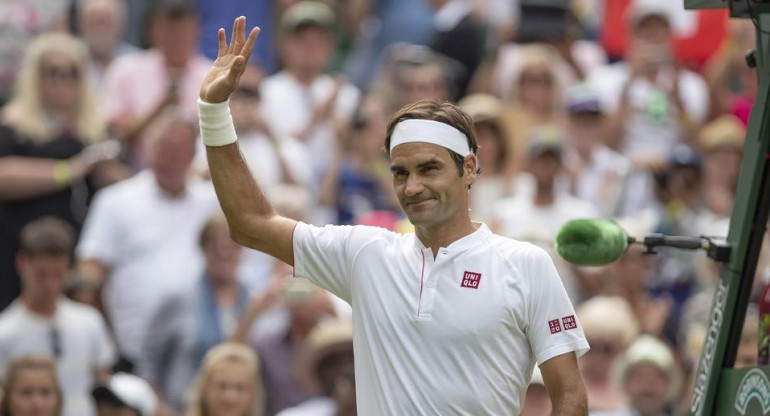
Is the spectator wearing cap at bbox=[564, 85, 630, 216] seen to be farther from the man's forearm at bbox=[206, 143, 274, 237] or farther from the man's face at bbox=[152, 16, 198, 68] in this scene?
the man's forearm at bbox=[206, 143, 274, 237]

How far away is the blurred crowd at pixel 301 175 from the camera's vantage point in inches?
395

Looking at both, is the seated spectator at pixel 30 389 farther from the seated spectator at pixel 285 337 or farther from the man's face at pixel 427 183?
the man's face at pixel 427 183

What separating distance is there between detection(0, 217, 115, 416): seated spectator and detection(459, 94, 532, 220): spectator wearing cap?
303 centimetres

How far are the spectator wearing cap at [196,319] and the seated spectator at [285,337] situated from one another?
26 cm

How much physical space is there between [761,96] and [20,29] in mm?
8009

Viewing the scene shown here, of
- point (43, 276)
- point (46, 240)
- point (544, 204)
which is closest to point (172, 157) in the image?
point (46, 240)

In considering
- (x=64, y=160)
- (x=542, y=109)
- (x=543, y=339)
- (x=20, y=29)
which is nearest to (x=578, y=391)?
(x=543, y=339)

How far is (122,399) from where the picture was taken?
30.9 ft

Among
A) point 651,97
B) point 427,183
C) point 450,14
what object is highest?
point 450,14

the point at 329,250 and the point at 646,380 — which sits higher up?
the point at 329,250

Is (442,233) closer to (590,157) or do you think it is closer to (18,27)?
(590,157)

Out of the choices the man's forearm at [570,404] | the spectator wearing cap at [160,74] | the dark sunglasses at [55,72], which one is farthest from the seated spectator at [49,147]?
the man's forearm at [570,404]

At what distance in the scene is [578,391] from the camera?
17.9ft

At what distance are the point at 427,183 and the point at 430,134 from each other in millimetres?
173
